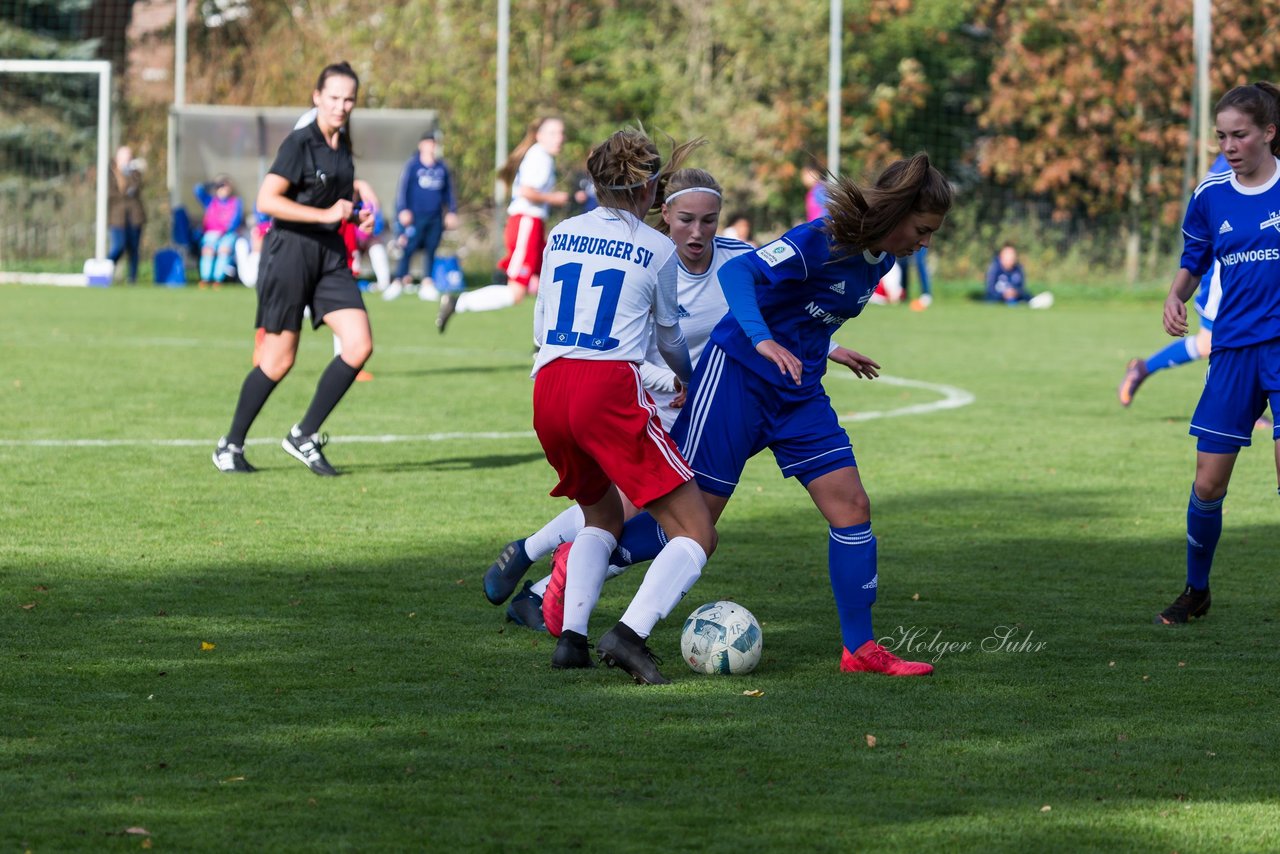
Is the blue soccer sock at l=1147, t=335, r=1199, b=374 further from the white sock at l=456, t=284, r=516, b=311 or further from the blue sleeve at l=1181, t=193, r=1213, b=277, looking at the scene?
the white sock at l=456, t=284, r=516, b=311

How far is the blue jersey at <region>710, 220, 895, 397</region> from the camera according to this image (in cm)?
538

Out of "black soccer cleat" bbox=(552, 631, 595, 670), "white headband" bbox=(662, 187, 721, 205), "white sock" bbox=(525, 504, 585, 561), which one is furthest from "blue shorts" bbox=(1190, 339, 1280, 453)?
"black soccer cleat" bbox=(552, 631, 595, 670)

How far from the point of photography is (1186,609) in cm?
621

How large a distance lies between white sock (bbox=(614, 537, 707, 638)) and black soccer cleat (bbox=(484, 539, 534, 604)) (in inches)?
33.9

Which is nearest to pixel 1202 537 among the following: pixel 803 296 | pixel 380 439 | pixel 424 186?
pixel 803 296

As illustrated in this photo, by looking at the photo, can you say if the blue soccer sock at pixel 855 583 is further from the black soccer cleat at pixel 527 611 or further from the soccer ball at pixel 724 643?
the black soccer cleat at pixel 527 611

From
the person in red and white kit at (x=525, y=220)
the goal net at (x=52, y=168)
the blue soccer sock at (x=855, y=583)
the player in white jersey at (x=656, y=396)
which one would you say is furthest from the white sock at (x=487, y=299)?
the goal net at (x=52, y=168)

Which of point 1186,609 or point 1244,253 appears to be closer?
point 1244,253

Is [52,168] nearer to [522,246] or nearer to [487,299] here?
[487,299]

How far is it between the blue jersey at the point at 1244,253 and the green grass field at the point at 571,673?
1018mm

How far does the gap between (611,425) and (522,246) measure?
10428 mm

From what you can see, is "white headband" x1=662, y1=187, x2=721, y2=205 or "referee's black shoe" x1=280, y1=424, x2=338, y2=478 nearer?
"white headband" x1=662, y1=187, x2=721, y2=205

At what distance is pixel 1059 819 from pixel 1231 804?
0.44 m

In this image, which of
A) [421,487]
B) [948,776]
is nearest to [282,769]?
[948,776]
